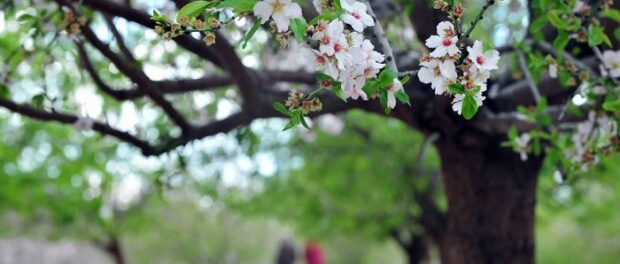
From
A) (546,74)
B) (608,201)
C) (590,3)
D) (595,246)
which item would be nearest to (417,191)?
(608,201)

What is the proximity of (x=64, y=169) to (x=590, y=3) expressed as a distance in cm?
717

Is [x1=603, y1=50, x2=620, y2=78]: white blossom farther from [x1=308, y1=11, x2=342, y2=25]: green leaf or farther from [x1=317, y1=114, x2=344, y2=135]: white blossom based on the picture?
[x1=317, y1=114, x2=344, y2=135]: white blossom

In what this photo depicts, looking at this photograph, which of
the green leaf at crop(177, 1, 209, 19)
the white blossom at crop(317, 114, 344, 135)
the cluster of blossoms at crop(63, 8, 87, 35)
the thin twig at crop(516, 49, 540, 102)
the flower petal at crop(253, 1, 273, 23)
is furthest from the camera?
the white blossom at crop(317, 114, 344, 135)

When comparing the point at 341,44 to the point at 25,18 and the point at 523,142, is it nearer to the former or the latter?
the point at 523,142

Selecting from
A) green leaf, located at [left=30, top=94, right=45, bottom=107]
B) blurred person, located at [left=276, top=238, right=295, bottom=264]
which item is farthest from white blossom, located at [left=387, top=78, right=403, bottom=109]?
blurred person, located at [left=276, top=238, right=295, bottom=264]

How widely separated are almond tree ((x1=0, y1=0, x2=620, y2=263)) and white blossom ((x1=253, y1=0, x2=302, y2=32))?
6.1 inches

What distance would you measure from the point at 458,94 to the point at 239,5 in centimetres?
65

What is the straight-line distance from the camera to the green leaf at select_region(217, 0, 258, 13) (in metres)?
1.78

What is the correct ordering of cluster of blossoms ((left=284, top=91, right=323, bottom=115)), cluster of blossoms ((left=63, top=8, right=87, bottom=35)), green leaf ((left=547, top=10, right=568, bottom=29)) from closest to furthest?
cluster of blossoms ((left=284, top=91, right=323, bottom=115)), green leaf ((left=547, top=10, right=568, bottom=29)), cluster of blossoms ((left=63, top=8, right=87, bottom=35))

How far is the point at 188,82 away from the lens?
434 centimetres

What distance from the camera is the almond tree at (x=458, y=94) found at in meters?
2.38

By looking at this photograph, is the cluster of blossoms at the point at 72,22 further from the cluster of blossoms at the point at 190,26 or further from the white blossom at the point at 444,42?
the white blossom at the point at 444,42

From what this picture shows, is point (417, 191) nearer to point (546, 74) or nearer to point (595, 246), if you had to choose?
point (546, 74)

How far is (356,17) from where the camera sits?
1.89 m
